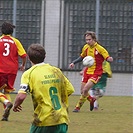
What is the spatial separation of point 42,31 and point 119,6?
2.57 meters

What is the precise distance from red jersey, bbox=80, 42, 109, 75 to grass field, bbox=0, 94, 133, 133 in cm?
89

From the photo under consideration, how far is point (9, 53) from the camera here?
12.5 meters

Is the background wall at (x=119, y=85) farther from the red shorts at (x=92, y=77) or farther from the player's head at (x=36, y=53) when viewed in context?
the player's head at (x=36, y=53)

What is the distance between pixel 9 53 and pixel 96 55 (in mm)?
3068

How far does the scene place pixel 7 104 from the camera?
1186cm

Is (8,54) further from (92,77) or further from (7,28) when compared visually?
(92,77)

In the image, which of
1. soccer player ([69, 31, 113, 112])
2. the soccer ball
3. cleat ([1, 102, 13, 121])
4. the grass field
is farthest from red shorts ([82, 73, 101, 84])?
cleat ([1, 102, 13, 121])

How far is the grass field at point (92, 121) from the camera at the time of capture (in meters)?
11.5

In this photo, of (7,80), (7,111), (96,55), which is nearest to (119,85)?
(96,55)

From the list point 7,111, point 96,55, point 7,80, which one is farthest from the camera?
point 96,55

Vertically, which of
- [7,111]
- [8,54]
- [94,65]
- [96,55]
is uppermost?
[8,54]

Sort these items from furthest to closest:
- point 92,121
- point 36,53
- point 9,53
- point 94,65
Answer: point 94,65 → point 92,121 → point 9,53 → point 36,53

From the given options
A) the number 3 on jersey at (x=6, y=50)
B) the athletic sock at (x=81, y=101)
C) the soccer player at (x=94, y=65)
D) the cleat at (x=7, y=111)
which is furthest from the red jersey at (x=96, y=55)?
the cleat at (x=7, y=111)

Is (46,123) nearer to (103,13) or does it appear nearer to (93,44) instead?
(93,44)
